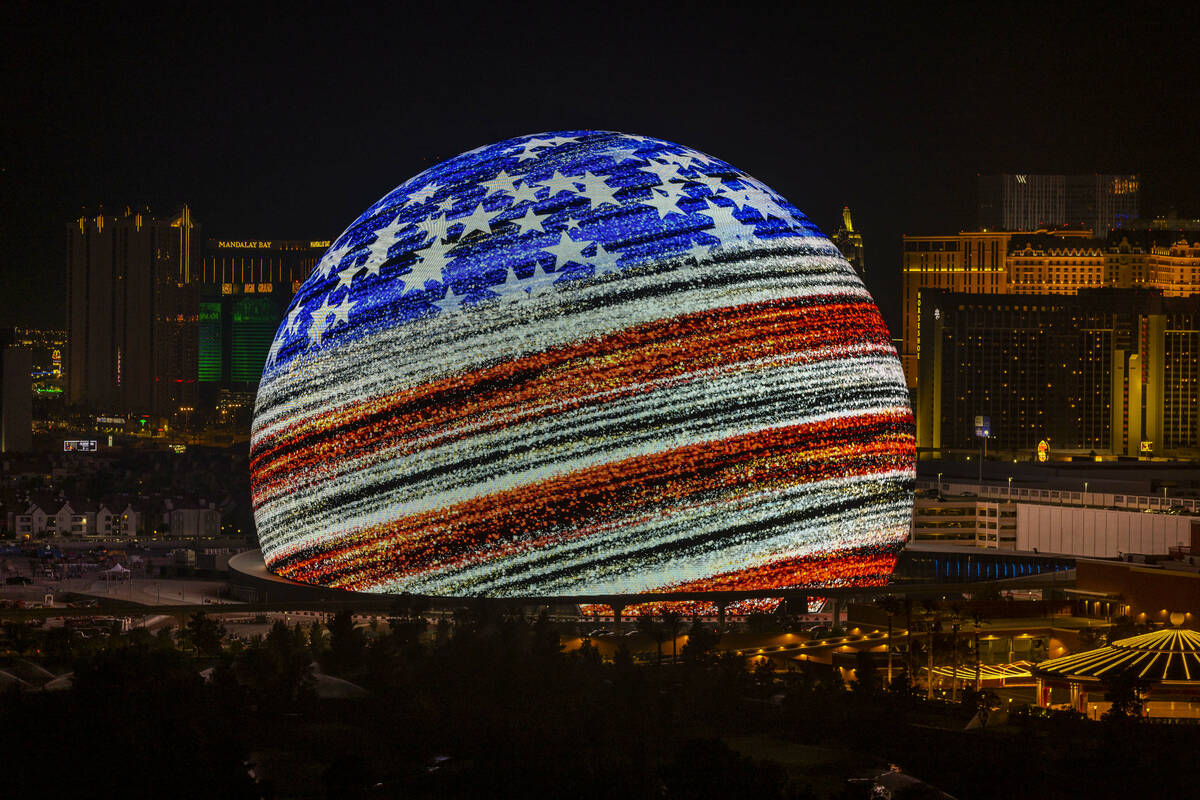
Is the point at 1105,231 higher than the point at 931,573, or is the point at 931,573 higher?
the point at 1105,231

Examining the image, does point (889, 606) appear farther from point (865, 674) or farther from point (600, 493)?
point (600, 493)

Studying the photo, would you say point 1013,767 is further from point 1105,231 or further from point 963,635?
point 1105,231

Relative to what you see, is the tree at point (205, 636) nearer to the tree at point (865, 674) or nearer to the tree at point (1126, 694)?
the tree at point (865, 674)

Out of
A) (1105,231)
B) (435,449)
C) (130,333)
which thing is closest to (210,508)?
(435,449)

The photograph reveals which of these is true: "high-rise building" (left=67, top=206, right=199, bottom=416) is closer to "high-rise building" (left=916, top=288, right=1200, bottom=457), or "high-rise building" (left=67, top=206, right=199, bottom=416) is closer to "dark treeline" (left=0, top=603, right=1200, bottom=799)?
"high-rise building" (left=916, top=288, right=1200, bottom=457)

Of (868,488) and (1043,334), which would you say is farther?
(1043,334)

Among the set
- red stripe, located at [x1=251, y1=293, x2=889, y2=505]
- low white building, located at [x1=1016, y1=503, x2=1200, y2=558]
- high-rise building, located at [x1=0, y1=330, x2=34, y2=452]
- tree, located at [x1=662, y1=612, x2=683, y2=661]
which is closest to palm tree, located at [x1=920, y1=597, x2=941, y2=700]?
tree, located at [x1=662, y1=612, x2=683, y2=661]
